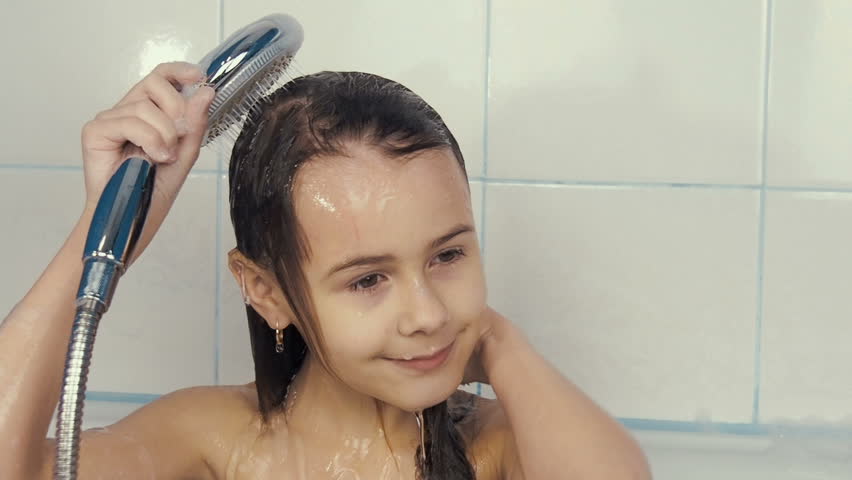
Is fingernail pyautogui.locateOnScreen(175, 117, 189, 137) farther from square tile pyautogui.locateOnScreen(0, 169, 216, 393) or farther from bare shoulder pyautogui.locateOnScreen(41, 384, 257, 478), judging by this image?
square tile pyautogui.locateOnScreen(0, 169, 216, 393)

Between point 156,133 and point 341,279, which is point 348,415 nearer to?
point 341,279

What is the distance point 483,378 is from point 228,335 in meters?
0.61

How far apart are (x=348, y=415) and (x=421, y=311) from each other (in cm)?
29

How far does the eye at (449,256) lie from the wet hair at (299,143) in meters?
0.10

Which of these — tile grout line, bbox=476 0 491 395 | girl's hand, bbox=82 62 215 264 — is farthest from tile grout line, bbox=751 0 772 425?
girl's hand, bbox=82 62 215 264

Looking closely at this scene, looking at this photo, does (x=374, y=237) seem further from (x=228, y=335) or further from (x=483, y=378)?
(x=228, y=335)

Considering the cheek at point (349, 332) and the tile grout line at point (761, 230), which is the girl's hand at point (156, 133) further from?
the tile grout line at point (761, 230)

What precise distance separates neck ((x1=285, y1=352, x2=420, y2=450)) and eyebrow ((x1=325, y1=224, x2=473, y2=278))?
0.79 ft

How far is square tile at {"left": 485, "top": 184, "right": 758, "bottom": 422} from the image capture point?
1668mm

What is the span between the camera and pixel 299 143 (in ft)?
3.61

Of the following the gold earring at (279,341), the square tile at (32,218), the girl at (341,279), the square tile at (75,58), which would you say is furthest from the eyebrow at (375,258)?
the square tile at (32,218)

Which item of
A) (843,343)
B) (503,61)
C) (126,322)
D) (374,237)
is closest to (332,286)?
(374,237)

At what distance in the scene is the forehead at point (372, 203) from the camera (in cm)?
106

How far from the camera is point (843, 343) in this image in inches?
66.1
